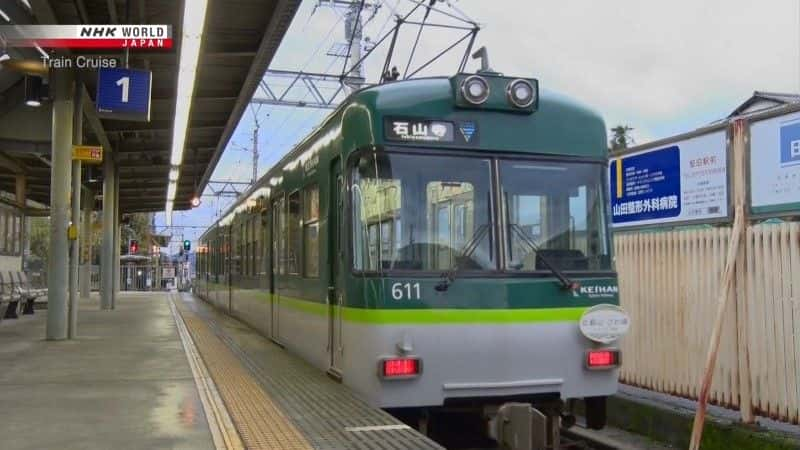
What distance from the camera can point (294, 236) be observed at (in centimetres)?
883

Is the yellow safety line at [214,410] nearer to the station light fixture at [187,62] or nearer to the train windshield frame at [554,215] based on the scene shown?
the train windshield frame at [554,215]

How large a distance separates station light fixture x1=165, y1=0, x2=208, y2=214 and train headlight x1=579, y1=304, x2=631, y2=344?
7.04 m

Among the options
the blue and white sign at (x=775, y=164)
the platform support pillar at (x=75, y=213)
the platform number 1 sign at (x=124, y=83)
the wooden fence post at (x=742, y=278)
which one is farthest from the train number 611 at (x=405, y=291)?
the platform support pillar at (x=75, y=213)

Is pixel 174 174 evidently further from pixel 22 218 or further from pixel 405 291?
pixel 405 291

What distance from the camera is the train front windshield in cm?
577

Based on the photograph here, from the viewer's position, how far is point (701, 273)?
696 cm

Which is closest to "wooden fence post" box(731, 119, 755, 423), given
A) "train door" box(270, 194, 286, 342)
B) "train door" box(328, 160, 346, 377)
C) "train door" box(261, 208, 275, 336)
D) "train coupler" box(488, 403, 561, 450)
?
"train coupler" box(488, 403, 561, 450)

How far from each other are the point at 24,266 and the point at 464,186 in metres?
18.9

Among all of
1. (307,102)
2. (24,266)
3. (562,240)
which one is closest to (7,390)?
(562,240)

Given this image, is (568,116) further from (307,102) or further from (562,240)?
(307,102)

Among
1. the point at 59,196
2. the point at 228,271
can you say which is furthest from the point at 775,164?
the point at 228,271

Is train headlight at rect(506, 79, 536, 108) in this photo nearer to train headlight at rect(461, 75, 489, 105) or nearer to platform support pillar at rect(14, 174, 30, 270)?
train headlight at rect(461, 75, 489, 105)

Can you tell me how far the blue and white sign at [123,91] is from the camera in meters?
11.4

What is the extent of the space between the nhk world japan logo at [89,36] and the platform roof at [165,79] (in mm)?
173
